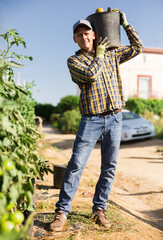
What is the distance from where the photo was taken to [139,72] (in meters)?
22.6

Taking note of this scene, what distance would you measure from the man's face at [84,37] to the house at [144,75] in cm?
1960

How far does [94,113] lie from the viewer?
2633 millimetres

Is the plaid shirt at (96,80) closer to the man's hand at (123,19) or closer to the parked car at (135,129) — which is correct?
the man's hand at (123,19)

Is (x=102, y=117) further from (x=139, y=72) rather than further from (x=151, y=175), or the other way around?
(x=139, y=72)

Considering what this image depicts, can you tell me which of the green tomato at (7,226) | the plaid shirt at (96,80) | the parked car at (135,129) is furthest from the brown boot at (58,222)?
the parked car at (135,129)

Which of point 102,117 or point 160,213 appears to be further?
point 160,213

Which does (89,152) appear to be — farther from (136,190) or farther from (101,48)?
(136,190)

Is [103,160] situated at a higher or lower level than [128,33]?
lower

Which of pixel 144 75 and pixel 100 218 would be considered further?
pixel 144 75

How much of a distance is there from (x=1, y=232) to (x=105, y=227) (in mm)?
1888

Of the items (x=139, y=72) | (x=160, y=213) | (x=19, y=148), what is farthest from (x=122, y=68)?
(x=19, y=148)

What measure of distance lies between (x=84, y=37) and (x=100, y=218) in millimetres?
1799

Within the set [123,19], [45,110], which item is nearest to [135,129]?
[123,19]

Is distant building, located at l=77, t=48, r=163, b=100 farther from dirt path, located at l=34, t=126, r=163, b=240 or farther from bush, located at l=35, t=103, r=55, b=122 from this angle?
dirt path, located at l=34, t=126, r=163, b=240
